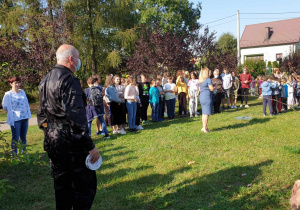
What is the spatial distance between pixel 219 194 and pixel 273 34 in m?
56.3

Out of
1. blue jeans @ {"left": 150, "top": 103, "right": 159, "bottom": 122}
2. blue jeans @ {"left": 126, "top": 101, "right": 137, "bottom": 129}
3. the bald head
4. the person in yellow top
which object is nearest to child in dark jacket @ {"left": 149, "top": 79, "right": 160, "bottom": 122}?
blue jeans @ {"left": 150, "top": 103, "right": 159, "bottom": 122}

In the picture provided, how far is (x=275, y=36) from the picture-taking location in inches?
2119

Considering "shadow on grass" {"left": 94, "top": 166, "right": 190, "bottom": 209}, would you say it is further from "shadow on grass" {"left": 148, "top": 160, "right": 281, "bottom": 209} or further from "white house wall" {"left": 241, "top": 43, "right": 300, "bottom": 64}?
"white house wall" {"left": 241, "top": 43, "right": 300, "bottom": 64}

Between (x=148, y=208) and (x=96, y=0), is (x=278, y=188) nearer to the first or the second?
(x=148, y=208)

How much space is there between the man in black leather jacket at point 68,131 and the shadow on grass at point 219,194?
1.51 meters

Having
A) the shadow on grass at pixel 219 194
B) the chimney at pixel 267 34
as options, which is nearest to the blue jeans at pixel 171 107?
the shadow on grass at pixel 219 194

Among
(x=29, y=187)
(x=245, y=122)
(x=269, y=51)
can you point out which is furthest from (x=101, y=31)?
(x=269, y=51)

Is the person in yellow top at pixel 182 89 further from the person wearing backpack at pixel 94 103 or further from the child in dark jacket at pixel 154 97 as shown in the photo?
the person wearing backpack at pixel 94 103

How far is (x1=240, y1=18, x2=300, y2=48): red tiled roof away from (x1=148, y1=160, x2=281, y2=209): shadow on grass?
52.4 meters

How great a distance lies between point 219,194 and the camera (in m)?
4.56

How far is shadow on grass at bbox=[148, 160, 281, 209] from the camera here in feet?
13.9

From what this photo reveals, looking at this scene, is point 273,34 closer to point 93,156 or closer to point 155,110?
point 155,110

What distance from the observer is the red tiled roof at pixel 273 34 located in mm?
51969

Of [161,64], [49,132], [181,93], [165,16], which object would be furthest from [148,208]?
[165,16]
